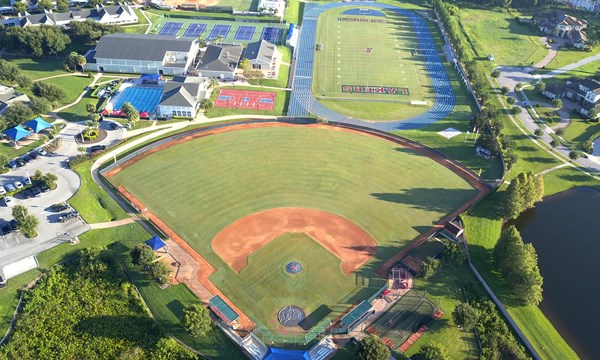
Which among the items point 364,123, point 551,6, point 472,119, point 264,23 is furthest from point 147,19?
point 551,6

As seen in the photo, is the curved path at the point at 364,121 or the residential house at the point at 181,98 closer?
the residential house at the point at 181,98

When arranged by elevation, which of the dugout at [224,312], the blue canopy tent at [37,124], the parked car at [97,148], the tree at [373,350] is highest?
the blue canopy tent at [37,124]

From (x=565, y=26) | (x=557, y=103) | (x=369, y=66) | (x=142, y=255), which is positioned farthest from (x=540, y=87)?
(x=142, y=255)

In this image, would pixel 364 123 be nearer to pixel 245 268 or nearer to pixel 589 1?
pixel 245 268

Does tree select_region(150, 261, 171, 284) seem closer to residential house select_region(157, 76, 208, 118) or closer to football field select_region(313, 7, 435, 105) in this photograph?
residential house select_region(157, 76, 208, 118)

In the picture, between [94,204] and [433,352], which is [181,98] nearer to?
[94,204]

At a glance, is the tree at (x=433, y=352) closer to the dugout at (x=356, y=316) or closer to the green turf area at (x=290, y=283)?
the dugout at (x=356, y=316)

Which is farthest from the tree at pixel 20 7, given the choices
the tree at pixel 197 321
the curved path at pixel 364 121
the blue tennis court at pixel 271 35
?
the tree at pixel 197 321
